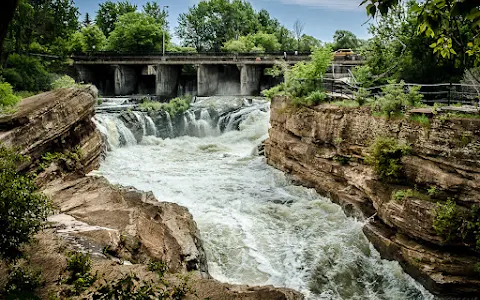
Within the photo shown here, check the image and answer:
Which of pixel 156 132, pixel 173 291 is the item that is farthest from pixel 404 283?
pixel 156 132

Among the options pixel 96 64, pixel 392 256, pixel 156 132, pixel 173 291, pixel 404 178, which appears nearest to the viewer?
pixel 173 291

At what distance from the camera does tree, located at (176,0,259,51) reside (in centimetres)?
5978

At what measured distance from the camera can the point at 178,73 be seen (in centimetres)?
3919

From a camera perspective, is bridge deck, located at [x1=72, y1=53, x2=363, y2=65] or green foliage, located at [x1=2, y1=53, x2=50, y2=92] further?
bridge deck, located at [x1=72, y1=53, x2=363, y2=65]

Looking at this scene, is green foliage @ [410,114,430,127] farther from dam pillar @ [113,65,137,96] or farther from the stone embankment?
dam pillar @ [113,65,137,96]

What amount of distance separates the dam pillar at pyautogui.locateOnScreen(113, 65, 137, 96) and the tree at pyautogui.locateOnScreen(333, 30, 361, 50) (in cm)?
2366

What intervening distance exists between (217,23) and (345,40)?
20.3 meters

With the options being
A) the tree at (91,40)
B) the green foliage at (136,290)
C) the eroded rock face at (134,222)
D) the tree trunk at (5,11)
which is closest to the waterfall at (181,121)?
the eroded rock face at (134,222)

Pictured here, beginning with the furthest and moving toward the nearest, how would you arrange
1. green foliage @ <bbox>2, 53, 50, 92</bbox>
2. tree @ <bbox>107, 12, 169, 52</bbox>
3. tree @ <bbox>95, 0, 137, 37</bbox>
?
tree @ <bbox>95, 0, 137, 37</bbox> < tree @ <bbox>107, 12, 169, 52</bbox> < green foliage @ <bbox>2, 53, 50, 92</bbox>

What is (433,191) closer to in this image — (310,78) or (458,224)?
(458,224)

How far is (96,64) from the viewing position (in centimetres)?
3822

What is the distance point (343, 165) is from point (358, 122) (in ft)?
5.26

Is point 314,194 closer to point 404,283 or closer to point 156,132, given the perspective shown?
point 404,283

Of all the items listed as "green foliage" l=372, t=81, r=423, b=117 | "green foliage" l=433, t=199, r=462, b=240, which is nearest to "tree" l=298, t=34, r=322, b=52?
"green foliage" l=372, t=81, r=423, b=117
